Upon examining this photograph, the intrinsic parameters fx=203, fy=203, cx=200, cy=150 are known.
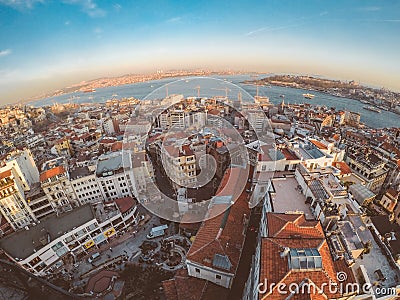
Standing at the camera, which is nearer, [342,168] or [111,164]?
[342,168]

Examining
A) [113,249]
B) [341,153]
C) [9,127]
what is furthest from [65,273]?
[9,127]

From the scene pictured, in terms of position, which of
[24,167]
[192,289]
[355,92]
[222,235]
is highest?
[222,235]

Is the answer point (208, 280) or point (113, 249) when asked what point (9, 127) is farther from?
point (208, 280)

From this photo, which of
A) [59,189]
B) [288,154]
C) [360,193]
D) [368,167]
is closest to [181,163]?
[288,154]

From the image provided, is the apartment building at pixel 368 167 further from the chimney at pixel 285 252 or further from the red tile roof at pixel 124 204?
the red tile roof at pixel 124 204

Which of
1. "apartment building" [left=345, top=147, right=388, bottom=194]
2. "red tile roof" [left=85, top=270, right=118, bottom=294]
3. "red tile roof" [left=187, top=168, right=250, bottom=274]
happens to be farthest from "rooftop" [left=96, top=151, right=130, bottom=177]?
"apartment building" [left=345, top=147, right=388, bottom=194]

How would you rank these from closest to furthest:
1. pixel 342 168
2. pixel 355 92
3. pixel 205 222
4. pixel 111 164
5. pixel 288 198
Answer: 1. pixel 288 198
2. pixel 205 222
3. pixel 342 168
4. pixel 111 164
5. pixel 355 92

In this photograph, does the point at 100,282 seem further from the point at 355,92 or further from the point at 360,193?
the point at 355,92
